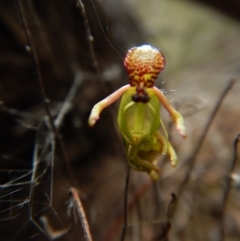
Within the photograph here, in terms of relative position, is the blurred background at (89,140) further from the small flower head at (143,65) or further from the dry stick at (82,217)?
the small flower head at (143,65)

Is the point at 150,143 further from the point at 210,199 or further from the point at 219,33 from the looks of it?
the point at 219,33

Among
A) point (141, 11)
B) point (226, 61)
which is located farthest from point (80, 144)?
point (141, 11)

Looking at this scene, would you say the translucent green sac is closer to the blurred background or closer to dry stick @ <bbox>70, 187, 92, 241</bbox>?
dry stick @ <bbox>70, 187, 92, 241</bbox>

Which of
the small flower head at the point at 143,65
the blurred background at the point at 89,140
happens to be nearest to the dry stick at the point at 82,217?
the blurred background at the point at 89,140

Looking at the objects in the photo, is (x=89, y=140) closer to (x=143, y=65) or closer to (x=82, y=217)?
(x=82, y=217)

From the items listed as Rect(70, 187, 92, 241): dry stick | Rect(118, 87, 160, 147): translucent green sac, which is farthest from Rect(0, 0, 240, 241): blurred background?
Rect(118, 87, 160, 147): translucent green sac

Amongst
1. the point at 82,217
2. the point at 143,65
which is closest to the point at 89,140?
the point at 82,217
